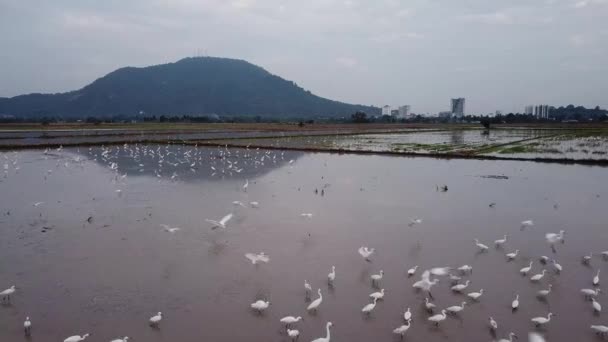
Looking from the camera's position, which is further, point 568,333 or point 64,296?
point 64,296

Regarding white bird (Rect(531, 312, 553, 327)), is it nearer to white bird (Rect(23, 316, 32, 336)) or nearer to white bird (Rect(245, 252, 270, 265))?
white bird (Rect(245, 252, 270, 265))

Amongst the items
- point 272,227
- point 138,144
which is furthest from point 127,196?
point 138,144

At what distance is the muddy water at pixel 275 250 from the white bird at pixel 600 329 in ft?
0.45

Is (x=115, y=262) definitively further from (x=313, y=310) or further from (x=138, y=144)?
(x=138, y=144)

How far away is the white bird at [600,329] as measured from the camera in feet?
25.1

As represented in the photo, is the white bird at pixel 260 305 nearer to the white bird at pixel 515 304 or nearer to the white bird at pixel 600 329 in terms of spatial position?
the white bird at pixel 515 304

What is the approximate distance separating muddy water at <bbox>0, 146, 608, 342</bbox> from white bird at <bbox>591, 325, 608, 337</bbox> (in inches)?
5.4

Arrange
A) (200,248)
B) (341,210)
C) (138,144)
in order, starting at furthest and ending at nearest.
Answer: (138,144) → (341,210) → (200,248)

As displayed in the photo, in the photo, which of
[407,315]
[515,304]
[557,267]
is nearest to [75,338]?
[407,315]

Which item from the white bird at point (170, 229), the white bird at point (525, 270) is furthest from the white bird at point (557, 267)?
the white bird at point (170, 229)

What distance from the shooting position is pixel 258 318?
8.33 meters

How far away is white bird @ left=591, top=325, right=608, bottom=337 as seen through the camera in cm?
765

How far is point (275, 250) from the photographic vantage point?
1188 centimetres

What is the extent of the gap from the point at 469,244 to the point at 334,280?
4.45m
